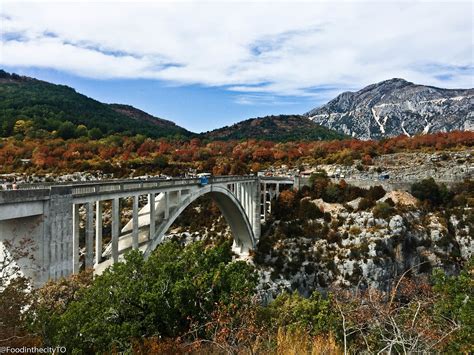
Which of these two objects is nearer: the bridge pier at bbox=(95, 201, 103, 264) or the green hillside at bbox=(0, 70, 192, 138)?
the bridge pier at bbox=(95, 201, 103, 264)

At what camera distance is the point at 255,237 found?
35438 mm

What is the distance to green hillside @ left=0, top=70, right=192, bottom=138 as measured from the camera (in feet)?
206

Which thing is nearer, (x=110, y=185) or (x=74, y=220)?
(x=74, y=220)

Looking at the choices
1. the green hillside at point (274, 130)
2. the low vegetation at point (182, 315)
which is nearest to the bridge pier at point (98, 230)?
the low vegetation at point (182, 315)

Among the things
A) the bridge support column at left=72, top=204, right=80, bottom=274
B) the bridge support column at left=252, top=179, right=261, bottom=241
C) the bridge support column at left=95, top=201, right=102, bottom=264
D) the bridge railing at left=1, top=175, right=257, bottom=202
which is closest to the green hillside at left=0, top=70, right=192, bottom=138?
the bridge support column at left=252, top=179, right=261, bottom=241

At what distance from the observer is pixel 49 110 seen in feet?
247

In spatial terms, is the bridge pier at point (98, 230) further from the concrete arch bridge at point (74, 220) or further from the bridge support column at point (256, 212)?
the bridge support column at point (256, 212)

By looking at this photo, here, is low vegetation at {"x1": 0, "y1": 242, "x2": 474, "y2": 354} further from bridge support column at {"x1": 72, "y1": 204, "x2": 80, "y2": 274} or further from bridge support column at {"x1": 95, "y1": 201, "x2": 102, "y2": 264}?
bridge support column at {"x1": 95, "y1": 201, "x2": 102, "y2": 264}

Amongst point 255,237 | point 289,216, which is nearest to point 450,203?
point 289,216

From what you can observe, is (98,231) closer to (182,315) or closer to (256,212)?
(182,315)

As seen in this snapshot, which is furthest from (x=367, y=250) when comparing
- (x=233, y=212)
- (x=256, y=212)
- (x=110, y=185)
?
(x=110, y=185)

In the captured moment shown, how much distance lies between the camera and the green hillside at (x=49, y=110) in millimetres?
62688

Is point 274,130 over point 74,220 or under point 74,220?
over

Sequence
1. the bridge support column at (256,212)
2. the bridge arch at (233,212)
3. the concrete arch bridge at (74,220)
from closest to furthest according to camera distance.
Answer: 1. the concrete arch bridge at (74,220)
2. the bridge arch at (233,212)
3. the bridge support column at (256,212)
